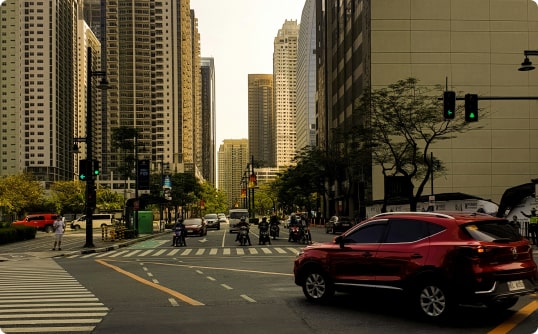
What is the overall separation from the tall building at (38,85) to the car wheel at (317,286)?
141 metres

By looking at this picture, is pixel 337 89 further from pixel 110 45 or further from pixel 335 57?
pixel 110 45

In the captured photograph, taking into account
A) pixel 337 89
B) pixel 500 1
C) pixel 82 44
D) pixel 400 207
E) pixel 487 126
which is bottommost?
pixel 400 207

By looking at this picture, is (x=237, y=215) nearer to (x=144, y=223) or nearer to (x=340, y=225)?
(x=144, y=223)

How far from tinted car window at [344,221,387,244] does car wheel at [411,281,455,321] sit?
1298 mm

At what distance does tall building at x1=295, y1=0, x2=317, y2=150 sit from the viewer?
16950 cm

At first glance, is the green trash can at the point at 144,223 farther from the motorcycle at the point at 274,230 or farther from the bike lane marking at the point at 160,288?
the bike lane marking at the point at 160,288

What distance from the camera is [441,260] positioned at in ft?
31.4

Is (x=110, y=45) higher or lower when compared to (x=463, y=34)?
higher

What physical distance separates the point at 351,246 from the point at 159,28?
172 meters

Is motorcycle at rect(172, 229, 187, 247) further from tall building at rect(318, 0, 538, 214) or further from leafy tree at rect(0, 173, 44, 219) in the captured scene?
leafy tree at rect(0, 173, 44, 219)

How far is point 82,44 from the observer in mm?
155750

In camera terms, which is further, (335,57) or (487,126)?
(335,57)

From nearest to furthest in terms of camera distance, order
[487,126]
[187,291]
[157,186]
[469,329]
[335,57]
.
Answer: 1. [469,329]
2. [187,291]
3. [487,126]
4. [157,186]
5. [335,57]

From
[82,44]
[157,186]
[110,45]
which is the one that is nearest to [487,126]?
[157,186]
